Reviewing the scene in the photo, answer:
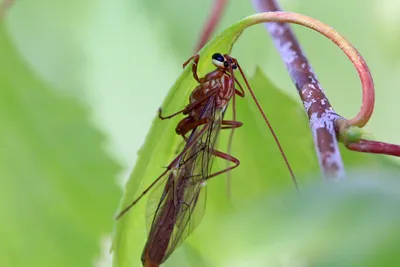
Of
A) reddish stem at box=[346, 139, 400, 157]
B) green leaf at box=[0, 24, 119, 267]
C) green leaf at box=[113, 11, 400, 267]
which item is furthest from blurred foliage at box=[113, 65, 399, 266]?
green leaf at box=[0, 24, 119, 267]

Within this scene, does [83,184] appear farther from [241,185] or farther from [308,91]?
A: [308,91]

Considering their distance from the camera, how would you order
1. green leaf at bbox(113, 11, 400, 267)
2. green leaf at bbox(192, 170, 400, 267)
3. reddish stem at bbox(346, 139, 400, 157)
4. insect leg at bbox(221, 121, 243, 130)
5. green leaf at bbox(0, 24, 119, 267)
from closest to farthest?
1. green leaf at bbox(192, 170, 400, 267)
2. reddish stem at bbox(346, 139, 400, 157)
3. green leaf at bbox(113, 11, 400, 267)
4. insect leg at bbox(221, 121, 243, 130)
5. green leaf at bbox(0, 24, 119, 267)

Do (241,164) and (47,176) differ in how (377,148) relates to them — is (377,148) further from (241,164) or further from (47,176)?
(47,176)

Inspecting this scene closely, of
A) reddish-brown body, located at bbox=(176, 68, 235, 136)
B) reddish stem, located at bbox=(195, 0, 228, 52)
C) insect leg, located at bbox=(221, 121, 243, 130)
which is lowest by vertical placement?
insect leg, located at bbox=(221, 121, 243, 130)

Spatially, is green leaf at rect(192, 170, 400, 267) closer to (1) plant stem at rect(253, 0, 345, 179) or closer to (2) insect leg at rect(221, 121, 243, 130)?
(1) plant stem at rect(253, 0, 345, 179)

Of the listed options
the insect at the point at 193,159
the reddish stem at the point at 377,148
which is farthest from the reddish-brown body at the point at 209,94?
the reddish stem at the point at 377,148

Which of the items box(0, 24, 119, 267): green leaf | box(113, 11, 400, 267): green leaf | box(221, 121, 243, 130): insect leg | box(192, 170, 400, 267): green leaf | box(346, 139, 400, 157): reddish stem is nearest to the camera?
box(192, 170, 400, 267): green leaf

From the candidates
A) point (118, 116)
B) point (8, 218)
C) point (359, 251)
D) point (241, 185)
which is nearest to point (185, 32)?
point (118, 116)
